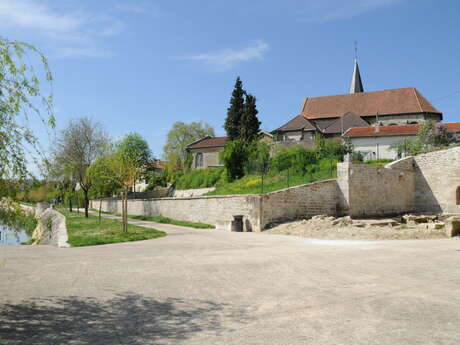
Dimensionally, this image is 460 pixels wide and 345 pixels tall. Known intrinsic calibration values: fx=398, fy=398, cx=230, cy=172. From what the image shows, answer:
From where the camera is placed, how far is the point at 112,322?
16.8 feet

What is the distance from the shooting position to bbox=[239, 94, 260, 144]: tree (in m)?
48.4

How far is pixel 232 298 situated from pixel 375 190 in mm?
19271

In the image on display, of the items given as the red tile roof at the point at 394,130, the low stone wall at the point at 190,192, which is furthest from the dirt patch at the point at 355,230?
the red tile roof at the point at 394,130

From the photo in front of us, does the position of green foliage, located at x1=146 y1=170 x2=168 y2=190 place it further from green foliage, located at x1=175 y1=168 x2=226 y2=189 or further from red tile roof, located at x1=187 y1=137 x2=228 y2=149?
red tile roof, located at x1=187 y1=137 x2=228 y2=149

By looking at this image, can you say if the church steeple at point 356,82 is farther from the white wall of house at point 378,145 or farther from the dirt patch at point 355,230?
the dirt patch at point 355,230

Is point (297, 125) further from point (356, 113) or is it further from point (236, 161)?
point (236, 161)

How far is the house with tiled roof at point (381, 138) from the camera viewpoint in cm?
4012

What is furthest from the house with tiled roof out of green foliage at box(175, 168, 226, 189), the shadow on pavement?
the shadow on pavement

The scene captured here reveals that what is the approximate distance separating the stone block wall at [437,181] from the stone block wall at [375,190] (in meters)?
0.64

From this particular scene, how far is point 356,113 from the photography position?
56.5 m

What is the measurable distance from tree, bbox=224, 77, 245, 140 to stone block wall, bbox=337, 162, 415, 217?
26.1 metres

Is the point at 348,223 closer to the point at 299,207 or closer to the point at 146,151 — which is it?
the point at 299,207

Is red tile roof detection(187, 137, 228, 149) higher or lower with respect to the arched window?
higher

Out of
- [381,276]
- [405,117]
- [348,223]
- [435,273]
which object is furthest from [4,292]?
[405,117]
